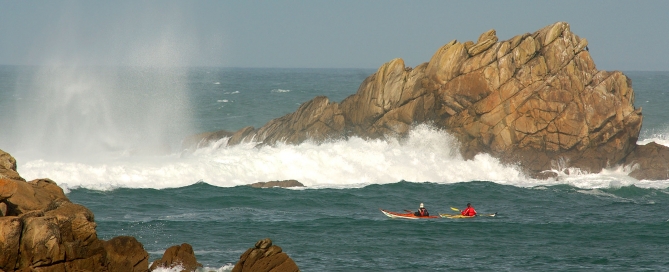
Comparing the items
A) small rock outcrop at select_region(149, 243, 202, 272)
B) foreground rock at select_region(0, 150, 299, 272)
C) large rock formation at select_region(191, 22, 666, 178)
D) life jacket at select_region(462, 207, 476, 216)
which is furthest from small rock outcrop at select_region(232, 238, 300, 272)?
large rock formation at select_region(191, 22, 666, 178)

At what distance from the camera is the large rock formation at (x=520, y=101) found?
1935 inches

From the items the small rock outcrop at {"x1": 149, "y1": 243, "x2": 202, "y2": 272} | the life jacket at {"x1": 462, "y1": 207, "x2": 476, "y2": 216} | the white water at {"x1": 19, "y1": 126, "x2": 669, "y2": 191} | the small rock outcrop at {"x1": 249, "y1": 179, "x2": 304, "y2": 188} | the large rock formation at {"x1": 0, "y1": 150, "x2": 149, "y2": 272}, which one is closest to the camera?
the large rock formation at {"x1": 0, "y1": 150, "x2": 149, "y2": 272}

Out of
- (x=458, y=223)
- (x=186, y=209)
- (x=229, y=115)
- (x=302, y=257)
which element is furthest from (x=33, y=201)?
(x=229, y=115)

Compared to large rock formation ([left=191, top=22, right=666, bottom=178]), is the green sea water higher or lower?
lower

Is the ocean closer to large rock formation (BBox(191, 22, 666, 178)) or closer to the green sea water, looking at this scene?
the green sea water

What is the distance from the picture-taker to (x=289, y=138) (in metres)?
55.8

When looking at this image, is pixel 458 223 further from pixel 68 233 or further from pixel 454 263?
pixel 68 233

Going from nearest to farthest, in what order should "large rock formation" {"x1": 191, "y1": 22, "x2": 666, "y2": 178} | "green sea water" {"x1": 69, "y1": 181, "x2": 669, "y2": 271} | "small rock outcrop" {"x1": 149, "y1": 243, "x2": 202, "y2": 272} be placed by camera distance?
"small rock outcrop" {"x1": 149, "y1": 243, "x2": 202, "y2": 272} < "green sea water" {"x1": 69, "y1": 181, "x2": 669, "y2": 271} < "large rock formation" {"x1": 191, "y1": 22, "x2": 666, "y2": 178}

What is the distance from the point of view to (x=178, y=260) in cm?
2444

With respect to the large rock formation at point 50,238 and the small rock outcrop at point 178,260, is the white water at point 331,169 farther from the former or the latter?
the large rock formation at point 50,238

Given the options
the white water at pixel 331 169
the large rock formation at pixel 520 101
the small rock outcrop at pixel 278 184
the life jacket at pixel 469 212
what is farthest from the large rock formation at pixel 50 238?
the large rock formation at pixel 520 101

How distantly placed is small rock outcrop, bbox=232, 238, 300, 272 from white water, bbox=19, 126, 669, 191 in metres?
25.2

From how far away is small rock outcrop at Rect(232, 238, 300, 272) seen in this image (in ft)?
74.1

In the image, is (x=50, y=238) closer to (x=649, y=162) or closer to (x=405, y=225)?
(x=405, y=225)
